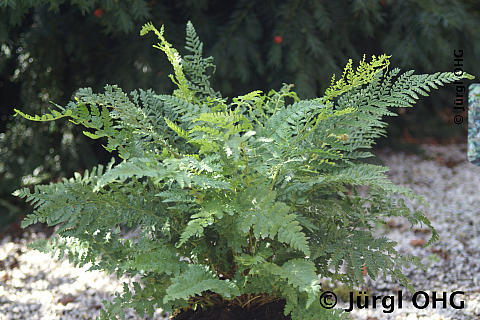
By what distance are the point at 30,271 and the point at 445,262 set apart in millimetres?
2246

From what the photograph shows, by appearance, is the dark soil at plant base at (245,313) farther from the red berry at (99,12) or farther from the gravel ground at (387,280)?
the red berry at (99,12)

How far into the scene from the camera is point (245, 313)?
4.40ft

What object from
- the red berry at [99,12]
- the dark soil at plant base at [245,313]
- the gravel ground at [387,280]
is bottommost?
the dark soil at plant base at [245,313]

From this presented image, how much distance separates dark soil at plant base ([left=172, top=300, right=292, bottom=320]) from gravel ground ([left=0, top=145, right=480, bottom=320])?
783mm

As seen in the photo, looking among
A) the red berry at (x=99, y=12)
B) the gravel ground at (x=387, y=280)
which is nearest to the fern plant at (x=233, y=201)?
the gravel ground at (x=387, y=280)

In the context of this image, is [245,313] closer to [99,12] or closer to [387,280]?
[387,280]

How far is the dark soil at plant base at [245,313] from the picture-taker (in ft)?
4.39

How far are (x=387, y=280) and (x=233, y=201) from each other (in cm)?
162

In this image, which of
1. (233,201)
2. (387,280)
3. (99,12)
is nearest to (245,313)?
(233,201)

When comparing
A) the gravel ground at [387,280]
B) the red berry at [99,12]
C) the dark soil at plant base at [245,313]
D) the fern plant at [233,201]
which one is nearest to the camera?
the fern plant at [233,201]

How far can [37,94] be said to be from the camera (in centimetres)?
333

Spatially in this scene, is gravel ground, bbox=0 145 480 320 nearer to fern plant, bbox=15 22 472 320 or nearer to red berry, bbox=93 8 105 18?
fern plant, bbox=15 22 472 320

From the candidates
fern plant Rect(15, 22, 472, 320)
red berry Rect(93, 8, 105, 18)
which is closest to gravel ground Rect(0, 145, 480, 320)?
fern plant Rect(15, 22, 472, 320)

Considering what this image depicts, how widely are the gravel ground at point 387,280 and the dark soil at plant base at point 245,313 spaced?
0.78m
